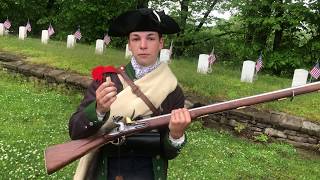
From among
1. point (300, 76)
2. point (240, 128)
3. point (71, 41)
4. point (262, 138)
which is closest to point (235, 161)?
point (262, 138)

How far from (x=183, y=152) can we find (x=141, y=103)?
681cm

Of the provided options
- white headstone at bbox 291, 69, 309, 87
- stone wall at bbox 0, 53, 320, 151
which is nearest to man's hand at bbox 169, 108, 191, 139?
stone wall at bbox 0, 53, 320, 151

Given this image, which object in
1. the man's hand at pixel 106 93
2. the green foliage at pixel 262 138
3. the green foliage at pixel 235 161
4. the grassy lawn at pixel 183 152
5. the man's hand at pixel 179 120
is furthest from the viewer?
the green foliage at pixel 262 138

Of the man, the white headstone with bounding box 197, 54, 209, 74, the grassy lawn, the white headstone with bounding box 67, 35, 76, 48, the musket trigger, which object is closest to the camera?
the musket trigger

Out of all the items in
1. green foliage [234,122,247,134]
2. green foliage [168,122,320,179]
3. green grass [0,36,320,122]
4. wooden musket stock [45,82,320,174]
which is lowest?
green foliage [168,122,320,179]

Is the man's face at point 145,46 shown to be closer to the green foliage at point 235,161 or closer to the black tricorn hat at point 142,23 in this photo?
the black tricorn hat at point 142,23

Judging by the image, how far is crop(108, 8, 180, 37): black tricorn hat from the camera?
3.71 metres

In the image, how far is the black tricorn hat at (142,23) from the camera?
12.2 feet

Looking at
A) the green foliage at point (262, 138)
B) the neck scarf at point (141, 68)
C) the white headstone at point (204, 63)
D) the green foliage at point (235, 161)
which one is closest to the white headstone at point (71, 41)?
the white headstone at point (204, 63)

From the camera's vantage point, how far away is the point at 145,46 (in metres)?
3.66

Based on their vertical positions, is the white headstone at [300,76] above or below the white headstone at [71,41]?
above

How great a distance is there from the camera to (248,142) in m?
11.9

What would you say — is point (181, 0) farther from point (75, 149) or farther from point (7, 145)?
point (75, 149)

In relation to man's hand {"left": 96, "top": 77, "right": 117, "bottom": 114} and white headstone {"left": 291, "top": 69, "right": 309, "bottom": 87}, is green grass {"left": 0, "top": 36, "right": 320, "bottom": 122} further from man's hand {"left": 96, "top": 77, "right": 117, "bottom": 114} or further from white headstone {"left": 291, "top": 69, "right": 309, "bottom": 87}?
man's hand {"left": 96, "top": 77, "right": 117, "bottom": 114}
